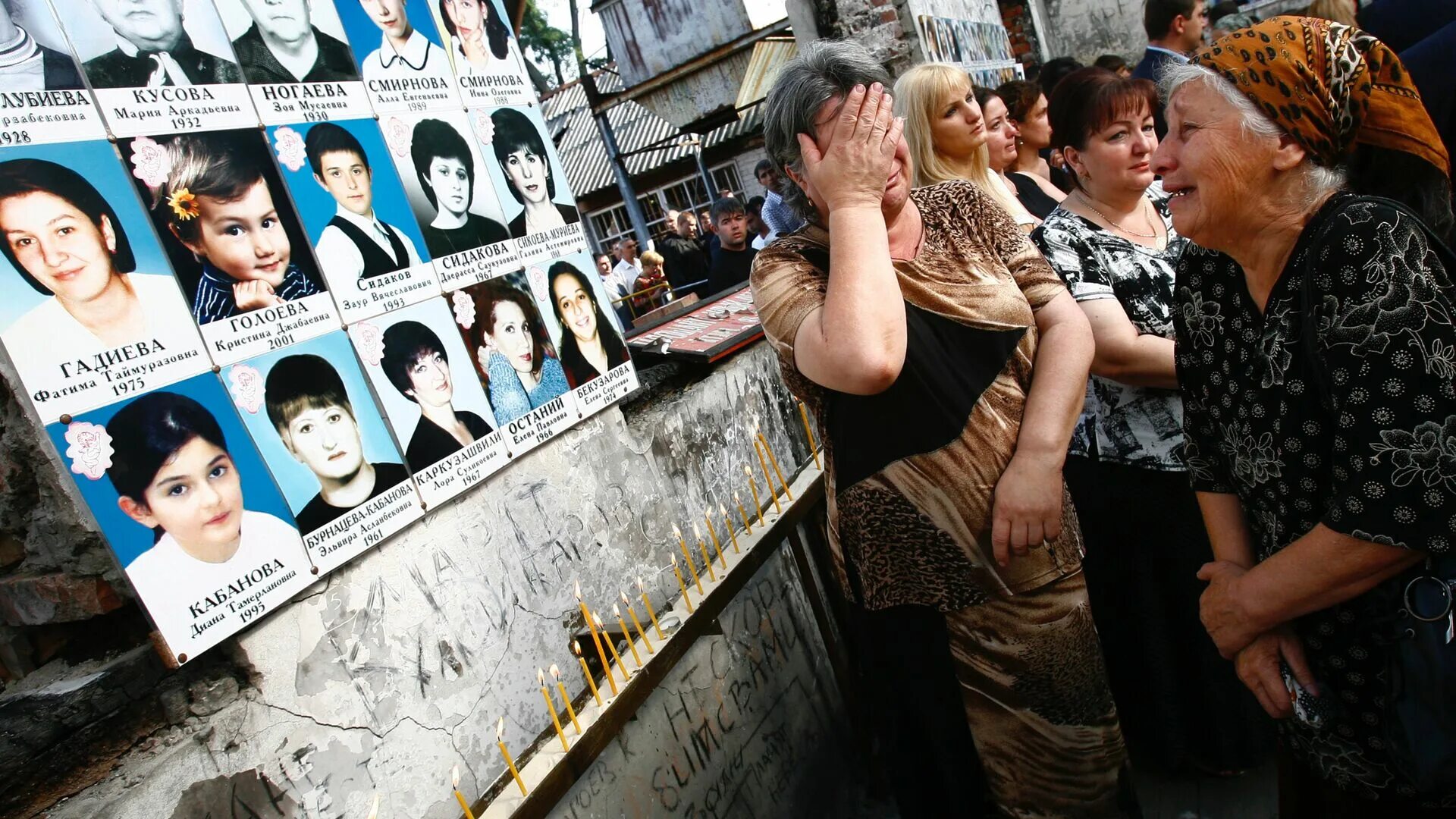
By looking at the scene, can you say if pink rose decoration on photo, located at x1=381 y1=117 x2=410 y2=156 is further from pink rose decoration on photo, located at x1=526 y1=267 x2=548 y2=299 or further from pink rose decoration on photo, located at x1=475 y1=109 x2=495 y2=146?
pink rose decoration on photo, located at x1=526 y1=267 x2=548 y2=299

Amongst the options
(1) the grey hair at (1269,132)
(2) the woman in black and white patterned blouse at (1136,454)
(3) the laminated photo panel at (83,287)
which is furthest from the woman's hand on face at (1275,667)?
(3) the laminated photo panel at (83,287)

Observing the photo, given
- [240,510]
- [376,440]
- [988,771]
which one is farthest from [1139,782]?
[240,510]

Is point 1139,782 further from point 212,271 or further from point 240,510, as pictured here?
point 212,271

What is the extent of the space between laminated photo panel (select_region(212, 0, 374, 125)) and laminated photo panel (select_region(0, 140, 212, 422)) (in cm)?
39

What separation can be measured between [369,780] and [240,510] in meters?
0.62

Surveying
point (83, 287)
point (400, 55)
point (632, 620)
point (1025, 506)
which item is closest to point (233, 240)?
point (83, 287)

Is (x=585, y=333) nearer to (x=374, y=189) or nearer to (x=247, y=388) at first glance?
(x=374, y=189)

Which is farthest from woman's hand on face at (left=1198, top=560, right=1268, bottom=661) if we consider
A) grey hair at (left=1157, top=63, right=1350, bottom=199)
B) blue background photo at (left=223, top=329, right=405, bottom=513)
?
blue background photo at (left=223, top=329, right=405, bottom=513)

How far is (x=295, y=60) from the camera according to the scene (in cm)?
203

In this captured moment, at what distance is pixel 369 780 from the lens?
1854mm

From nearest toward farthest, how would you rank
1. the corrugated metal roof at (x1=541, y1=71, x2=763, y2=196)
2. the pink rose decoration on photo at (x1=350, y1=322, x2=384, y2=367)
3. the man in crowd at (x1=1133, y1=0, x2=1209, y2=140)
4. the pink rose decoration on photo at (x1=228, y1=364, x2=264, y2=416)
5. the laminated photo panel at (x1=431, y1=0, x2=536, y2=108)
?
the pink rose decoration on photo at (x1=228, y1=364, x2=264, y2=416)
the pink rose decoration on photo at (x1=350, y1=322, x2=384, y2=367)
the laminated photo panel at (x1=431, y1=0, x2=536, y2=108)
the man in crowd at (x1=1133, y1=0, x2=1209, y2=140)
the corrugated metal roof at (x1=541, y1=71, x2=763, y2=196)

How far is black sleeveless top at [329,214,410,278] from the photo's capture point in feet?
6.75

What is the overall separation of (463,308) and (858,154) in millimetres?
1093

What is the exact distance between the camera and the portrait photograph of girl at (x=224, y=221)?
5.70ft
